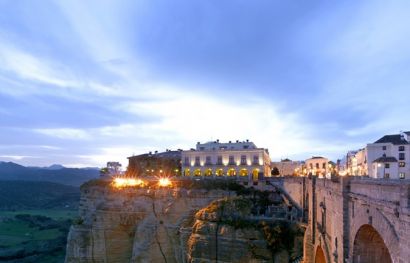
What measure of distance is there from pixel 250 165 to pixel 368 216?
194 ft

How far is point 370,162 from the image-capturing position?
195 ft

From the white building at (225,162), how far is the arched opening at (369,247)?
2169 inches

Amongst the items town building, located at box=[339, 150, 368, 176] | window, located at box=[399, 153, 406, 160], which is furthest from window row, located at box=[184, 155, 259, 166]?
window, located at box=[399, 153, 406, 160]

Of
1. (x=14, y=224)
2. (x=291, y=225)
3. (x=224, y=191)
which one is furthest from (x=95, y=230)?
(x=14, y=224)

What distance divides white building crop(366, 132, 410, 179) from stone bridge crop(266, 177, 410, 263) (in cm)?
3524

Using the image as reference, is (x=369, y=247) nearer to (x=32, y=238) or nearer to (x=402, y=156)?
(x=402, y=156)

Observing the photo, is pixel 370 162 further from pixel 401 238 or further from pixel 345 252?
pixel 401 238

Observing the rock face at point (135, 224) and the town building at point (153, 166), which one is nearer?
the rock face at point (135, 224)

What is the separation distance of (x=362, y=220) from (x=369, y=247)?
131 centimetres

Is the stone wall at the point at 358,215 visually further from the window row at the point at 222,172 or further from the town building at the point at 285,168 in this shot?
the town building at the point at 285,168

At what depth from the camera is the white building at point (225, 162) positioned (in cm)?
7056

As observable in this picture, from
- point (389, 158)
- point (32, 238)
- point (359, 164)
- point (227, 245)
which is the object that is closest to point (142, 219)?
point (227, 245)

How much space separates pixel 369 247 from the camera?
13.2 metres

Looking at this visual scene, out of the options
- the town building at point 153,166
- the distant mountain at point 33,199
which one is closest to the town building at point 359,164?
the town building at point 153,166
